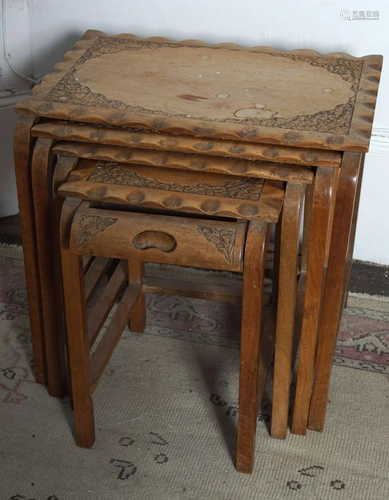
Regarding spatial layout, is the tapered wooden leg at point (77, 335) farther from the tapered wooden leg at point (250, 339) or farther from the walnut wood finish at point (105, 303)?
the tapered wooden leg at point (250, 339)

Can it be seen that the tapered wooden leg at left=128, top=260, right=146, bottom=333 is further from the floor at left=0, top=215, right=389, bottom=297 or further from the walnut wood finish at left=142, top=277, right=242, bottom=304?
the floor at left=0, top=215, right=389, bottom=297

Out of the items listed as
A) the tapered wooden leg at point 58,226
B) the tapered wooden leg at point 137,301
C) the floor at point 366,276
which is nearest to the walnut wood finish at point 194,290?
the tapered wooden leg at point 137,301

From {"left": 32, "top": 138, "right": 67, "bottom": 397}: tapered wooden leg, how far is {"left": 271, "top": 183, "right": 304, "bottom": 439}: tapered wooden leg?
44 cm

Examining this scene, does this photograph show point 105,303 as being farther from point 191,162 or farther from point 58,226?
point 191,162

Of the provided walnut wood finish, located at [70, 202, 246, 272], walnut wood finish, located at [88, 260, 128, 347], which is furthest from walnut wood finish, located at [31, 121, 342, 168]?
walnut wood finish, located at [88, 260, 128, 347]

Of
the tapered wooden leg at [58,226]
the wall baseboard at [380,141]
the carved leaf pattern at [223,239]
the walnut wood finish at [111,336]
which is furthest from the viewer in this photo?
the wall baseboard at [380,141]

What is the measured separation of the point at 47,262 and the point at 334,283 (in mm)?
555

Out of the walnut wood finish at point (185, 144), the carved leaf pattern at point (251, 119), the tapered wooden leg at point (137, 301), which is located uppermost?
the carved leaf pattern at point (251, 119)

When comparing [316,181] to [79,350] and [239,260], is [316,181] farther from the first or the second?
[79,350]

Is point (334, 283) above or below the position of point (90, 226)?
below

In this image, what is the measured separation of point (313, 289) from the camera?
55.9 inches

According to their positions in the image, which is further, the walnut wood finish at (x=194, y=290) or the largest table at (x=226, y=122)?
the walnut wood finish at (x=194, y=290)

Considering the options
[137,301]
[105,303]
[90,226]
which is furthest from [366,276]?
[90,226]

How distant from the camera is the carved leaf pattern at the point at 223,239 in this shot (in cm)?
128
